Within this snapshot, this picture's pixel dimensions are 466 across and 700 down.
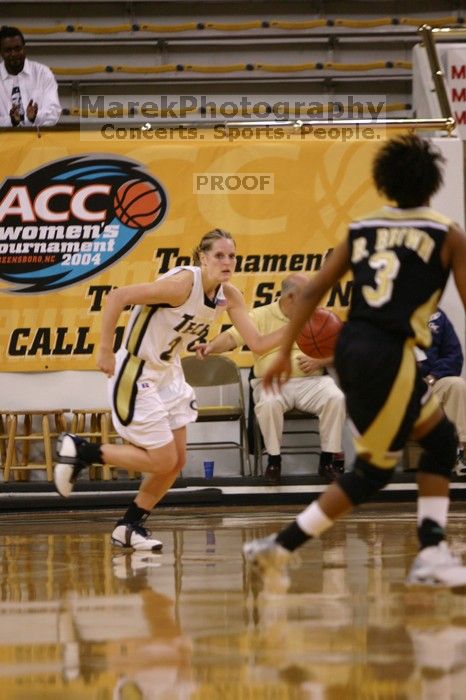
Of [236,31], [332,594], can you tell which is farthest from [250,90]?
[332,594]

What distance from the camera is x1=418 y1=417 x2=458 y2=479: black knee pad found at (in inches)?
170

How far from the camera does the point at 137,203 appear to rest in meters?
9.48

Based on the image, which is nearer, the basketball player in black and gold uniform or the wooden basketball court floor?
the wooden basketball court floor

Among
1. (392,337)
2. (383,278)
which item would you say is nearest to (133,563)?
(392,337)

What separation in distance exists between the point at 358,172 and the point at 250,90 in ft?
10.9

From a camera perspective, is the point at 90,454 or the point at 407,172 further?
the point at 90,454

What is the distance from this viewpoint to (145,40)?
40.8 ft

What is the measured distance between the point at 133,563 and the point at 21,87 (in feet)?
18.6

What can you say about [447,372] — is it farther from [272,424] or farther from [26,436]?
[26,436]

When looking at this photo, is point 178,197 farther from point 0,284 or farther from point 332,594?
point 332,594

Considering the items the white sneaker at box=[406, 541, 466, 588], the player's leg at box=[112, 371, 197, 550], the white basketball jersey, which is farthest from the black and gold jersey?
the player's leg at box=[112, 371, 197, 550]

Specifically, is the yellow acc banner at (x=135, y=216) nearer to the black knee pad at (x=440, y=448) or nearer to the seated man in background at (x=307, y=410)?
the seated man in background at (x=307, y=410)

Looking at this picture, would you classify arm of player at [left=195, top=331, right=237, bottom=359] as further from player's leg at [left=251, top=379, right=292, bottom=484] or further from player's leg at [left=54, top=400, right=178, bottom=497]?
player's leg at [left=251, top=379, right=292, bottom=484]

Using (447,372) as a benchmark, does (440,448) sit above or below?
below
